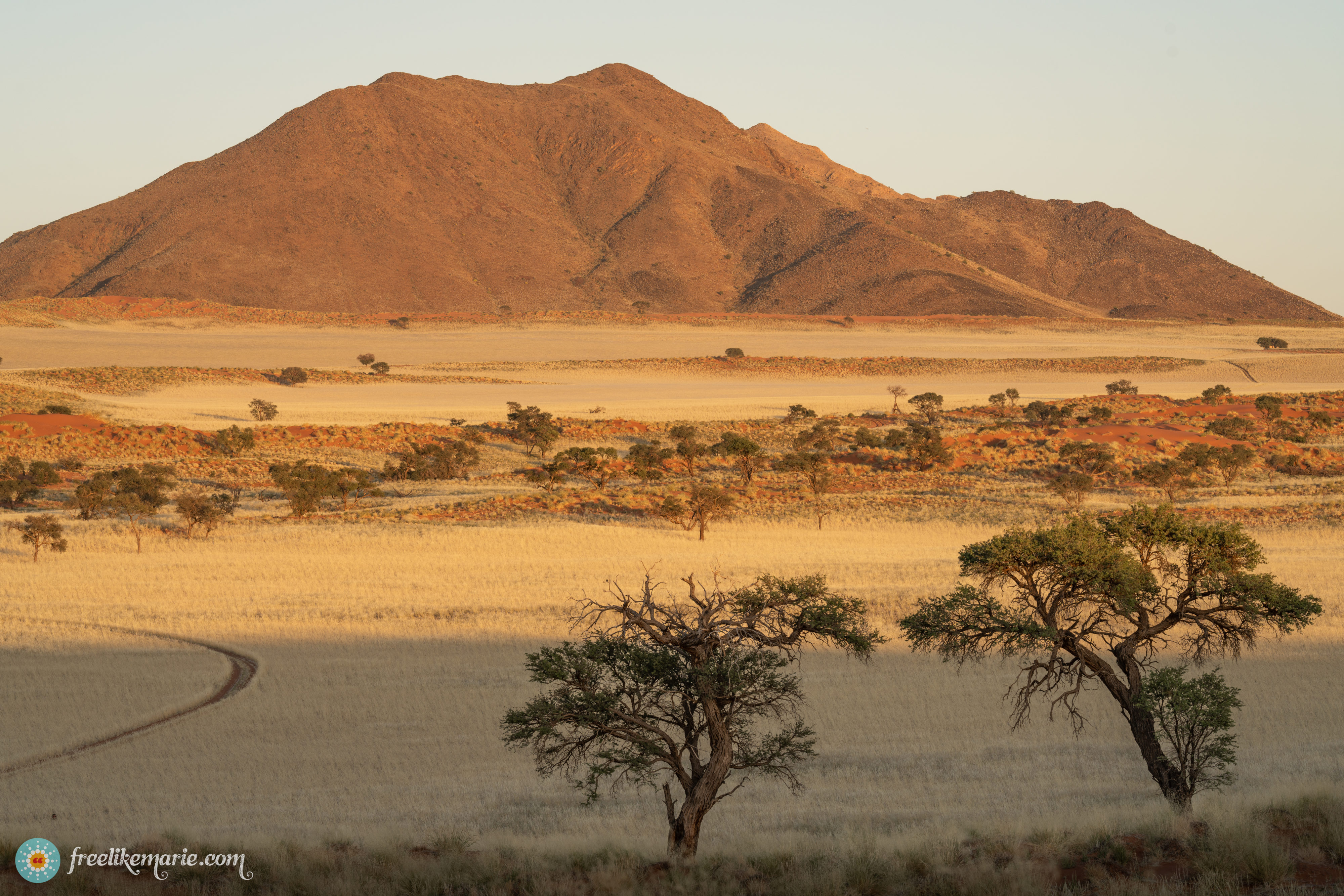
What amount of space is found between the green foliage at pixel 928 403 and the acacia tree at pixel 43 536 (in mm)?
58500

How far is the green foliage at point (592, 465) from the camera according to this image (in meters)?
55.7

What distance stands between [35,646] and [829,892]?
21.6m

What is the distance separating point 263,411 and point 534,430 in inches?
886

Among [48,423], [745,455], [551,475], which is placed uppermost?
[48,423]

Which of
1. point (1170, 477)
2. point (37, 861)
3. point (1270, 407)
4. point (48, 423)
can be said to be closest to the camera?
point (37, 861)

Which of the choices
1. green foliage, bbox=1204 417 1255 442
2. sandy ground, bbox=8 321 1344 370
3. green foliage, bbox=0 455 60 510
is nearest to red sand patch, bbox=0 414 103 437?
green foliage, bbox=0 455 60 510

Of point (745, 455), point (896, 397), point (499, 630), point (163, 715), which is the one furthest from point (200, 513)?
point (896, 397)

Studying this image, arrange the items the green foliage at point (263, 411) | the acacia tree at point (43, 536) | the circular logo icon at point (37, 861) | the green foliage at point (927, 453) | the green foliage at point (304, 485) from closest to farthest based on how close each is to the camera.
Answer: the circular logo icon at point (37, 861), the acacia tree at point (43, 536), the green foliage at point (304, 485), the green foliage at point (927, 453), the green foliage at point (263, 411)

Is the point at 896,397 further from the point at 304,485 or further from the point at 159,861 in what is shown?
the point at 159,861

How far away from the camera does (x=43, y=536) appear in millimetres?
38531

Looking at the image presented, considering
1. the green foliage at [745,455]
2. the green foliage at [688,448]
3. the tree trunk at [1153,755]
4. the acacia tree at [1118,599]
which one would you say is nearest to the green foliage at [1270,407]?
the green foliage at [745,455]

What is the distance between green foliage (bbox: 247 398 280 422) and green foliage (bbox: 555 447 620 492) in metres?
27.8

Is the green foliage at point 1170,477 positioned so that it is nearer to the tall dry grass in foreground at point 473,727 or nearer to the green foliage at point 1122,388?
the tall dry grass in foreground at point 473,727

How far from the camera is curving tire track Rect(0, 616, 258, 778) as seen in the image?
58.7 feet
